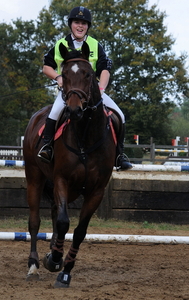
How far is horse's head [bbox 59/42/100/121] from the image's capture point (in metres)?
4.29

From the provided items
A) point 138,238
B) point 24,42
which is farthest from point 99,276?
point 24,42

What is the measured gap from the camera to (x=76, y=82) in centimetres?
449

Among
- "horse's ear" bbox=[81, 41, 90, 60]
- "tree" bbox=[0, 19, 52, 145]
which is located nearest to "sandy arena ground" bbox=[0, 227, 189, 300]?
"horse's ear" bbox=[81, 41, 90, 60]

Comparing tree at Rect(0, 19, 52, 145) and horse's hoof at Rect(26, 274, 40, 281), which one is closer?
horse's hoof at Rect(26, 274, 40, 281)

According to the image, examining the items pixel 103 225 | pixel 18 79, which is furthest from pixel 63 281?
pixel 18 79

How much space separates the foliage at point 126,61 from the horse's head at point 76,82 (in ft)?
113

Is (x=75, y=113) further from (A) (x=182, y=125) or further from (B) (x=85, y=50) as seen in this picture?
(A) (x=182, y=125)

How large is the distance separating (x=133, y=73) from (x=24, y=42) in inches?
399

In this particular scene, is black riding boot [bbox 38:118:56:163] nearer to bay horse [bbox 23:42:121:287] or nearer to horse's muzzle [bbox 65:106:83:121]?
bay horse [bbox 23:42:121:287]

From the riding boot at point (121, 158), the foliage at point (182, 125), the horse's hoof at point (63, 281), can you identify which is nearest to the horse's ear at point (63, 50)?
the riding boot at point (121, 158)

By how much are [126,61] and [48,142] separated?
3960 cm

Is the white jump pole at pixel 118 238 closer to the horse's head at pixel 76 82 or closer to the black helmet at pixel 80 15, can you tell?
the horse's head at pixel 76 82

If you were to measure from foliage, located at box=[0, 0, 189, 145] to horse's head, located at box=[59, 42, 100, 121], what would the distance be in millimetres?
34481

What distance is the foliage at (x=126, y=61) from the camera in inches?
1575
